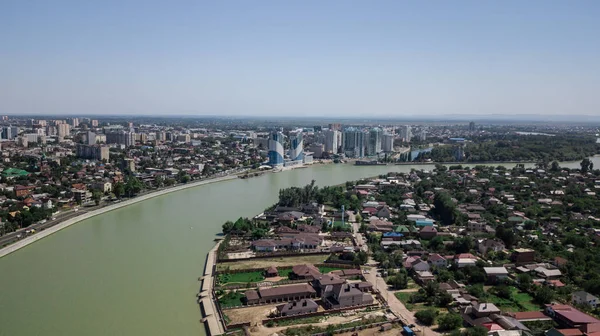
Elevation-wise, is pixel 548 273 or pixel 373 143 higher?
pixel 373 143

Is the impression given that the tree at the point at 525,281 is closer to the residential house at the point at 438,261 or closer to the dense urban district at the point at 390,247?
the dense urban district at the point at 390,247

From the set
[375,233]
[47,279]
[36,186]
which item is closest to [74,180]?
[36,186]

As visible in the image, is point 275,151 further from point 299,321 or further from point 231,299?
point 299,321

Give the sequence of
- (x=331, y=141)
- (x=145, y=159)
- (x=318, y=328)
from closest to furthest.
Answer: (x=318, y=328), (x=145, y=159), (x=331, y=141)

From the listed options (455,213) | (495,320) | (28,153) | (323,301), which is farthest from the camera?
(28,153)

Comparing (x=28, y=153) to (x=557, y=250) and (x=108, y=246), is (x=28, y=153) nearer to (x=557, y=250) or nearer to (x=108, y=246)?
(x=108, y=246)

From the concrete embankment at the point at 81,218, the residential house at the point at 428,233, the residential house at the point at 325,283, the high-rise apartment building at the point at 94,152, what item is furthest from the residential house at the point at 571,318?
the high-rise apartment building at the point at 94,152

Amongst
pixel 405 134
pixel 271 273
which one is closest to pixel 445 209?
pixel 271 273
